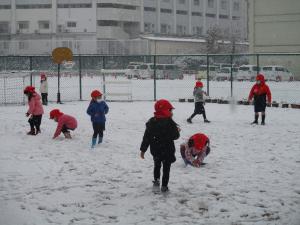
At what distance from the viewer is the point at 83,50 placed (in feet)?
221

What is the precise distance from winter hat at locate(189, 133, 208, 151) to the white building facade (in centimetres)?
5711

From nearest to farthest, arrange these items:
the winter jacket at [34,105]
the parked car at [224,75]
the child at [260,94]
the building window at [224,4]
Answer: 1. the winter jacket at [34,105]
2. the child at [260,94]
3. the parked car at [224,75]
4. the building window at [224,4]

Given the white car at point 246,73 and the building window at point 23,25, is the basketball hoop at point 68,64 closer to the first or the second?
the white car at point 246,73

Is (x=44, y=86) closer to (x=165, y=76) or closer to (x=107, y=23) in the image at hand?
(x=165, y=76)

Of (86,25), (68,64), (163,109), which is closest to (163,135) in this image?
(163,109)

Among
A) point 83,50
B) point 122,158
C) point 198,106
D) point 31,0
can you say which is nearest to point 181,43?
point 83,50

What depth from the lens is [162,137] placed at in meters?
8.26

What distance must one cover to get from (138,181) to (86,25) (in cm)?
6821

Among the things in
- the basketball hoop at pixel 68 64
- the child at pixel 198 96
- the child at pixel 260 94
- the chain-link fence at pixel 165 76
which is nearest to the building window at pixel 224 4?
the chain-link fence at pixel 165 76

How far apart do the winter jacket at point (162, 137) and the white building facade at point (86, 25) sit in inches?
2310

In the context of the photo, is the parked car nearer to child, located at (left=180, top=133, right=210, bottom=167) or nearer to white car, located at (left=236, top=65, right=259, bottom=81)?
white car, located at (left=236, top=65, right=259, bottom=81)

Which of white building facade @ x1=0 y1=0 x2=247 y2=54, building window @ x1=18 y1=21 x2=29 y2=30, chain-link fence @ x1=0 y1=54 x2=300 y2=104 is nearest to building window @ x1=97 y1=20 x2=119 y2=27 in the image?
white building facade @ x1=0 y1=0 x2=247 y2=54

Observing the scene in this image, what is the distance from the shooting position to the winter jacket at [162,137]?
8.26m

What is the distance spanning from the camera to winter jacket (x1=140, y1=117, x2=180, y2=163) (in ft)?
27.1
